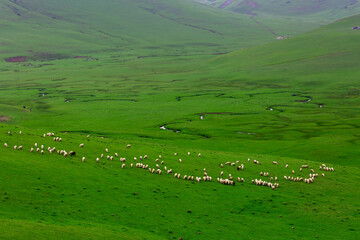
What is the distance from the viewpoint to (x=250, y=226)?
29531mm

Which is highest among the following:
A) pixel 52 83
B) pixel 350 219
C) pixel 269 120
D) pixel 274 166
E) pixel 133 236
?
pixel 52 83

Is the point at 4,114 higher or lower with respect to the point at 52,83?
lower

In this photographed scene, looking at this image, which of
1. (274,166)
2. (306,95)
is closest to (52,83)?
(306,95)

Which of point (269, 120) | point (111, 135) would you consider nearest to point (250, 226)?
point (111, 135)

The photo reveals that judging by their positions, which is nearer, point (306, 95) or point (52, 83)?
point (306, 95)

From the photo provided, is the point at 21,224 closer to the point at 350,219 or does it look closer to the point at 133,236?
the point at 133,236

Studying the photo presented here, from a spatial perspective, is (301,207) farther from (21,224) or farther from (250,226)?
(21,224)

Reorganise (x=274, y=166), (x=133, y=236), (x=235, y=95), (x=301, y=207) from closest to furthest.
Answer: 1. (x=133, y=236)
2. (x=301, y=207)
3. (x=274, y=166)
4. (x=235, y=95)

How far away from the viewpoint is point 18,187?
2961cm

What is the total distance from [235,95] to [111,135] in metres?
81.3

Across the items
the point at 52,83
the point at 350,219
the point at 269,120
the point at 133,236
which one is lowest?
the point at 133,236

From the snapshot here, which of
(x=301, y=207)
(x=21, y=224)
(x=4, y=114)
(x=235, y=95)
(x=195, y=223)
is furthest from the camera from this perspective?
(x=235, y=95)

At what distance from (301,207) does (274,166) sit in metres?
12.6

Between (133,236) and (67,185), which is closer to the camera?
(133,236)
